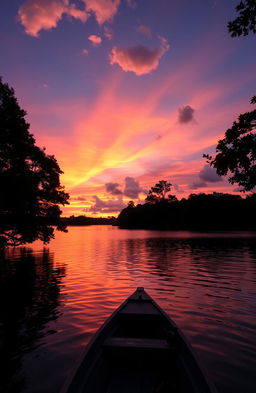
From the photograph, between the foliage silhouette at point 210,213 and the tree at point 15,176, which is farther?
the foliage silhouette at point 210,213

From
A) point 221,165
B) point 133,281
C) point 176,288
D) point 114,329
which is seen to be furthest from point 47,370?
point 221,165

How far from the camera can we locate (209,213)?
110000mm

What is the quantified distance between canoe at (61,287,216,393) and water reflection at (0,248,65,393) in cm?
214

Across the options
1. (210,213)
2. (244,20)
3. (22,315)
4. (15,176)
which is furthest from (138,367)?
(210,213)

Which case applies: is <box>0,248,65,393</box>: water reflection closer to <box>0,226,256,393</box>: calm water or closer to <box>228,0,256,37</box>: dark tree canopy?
<box>0,226,256,393</box>: calm water

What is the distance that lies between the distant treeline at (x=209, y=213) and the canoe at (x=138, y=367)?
92585 mm

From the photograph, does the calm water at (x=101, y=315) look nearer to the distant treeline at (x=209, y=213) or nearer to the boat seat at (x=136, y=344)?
the boat seat at (x=136, y=344)

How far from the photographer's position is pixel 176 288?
14.4 m

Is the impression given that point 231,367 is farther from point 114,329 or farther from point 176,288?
point 176,288

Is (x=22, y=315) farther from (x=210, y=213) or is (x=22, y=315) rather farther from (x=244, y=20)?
(x=210, y=213)

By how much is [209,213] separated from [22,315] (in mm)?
108323

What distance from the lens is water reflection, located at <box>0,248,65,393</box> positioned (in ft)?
20.2

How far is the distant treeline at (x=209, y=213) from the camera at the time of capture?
10244 cm

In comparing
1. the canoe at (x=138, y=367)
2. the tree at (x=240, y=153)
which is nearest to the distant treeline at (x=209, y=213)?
the tree at (x=240, y=153)
